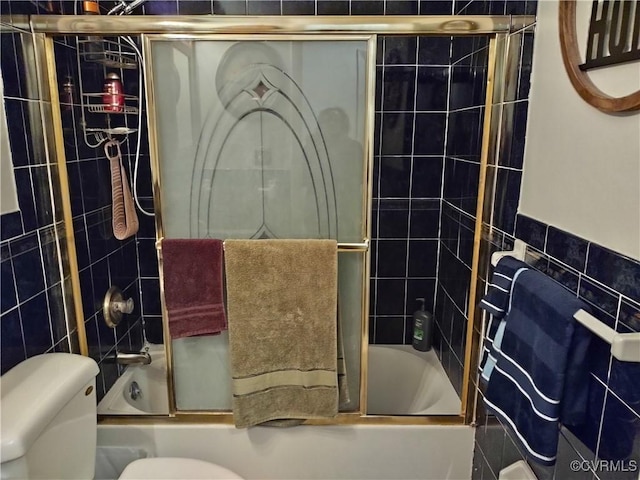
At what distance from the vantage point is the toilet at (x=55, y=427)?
1218 millimetres

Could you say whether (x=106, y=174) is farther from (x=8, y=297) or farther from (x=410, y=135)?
(x=410, y=135)

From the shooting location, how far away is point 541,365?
1.10 metres

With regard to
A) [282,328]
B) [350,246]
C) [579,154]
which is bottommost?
[282,328]

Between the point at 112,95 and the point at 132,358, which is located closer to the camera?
the point at 112,95

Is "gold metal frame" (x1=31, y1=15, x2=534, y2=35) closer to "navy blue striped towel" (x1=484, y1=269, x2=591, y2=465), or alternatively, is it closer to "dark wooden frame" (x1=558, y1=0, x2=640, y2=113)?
"dark wooden frame" (x1=558, y1=0, x2=640, y2=113)

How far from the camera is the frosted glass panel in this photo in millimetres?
1617

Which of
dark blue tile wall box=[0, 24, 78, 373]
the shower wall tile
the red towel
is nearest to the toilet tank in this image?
dark blue tile wall box=[0, 24, 78, 373]

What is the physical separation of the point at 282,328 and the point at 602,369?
103cm

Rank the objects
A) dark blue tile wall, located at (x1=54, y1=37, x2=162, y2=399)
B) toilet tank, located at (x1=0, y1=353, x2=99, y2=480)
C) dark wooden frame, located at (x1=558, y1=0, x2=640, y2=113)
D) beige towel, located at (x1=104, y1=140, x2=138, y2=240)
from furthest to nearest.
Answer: beige towel, located at (x1=104, y1=140, x2=138, y2=240) < dark blue tile wall, located at (x1=54, y1=37, x2=162, y2=399) < toilet tank, located at (x1=0, y1=353, x2=99, y2=480) < dark wooden frame, located at (x1=558, y1=0, x2=640, y2=113)

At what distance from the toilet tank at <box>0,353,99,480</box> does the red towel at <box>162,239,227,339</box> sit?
1.14ft

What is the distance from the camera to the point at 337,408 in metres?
1.85

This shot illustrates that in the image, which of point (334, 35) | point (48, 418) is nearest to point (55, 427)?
point (48, 418)

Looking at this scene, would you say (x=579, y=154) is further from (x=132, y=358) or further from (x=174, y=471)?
(x=132, y=358)

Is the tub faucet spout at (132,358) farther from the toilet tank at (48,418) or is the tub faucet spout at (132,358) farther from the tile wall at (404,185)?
the toilet tank at (48,418)
